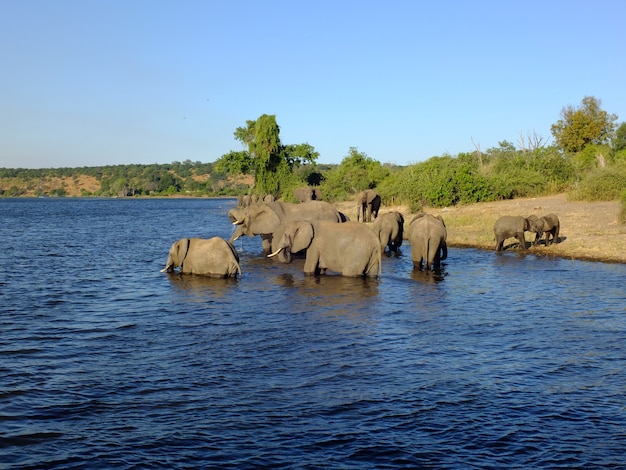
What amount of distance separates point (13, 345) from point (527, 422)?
8228 mm

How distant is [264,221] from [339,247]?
5.17 metres

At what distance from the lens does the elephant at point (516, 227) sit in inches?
869

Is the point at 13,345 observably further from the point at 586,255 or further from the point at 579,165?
the point at 579,165

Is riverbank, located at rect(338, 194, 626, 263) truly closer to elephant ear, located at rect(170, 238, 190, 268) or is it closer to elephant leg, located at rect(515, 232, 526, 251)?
elephant leg, located at rect(515, 232, 526, 251)

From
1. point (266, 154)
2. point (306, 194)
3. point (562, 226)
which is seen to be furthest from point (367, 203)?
point (266, 154)

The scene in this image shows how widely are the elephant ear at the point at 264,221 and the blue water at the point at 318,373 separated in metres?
4.17

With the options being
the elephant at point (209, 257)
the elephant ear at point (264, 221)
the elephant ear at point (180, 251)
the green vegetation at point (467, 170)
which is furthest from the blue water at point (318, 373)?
the green vegetation at point (467, 170)

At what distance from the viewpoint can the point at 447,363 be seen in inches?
400

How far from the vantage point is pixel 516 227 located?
22078 mm

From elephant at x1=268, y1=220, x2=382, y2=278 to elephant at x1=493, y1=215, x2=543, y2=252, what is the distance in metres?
6.72

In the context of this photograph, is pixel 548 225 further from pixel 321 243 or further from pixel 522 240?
pixel 321 243

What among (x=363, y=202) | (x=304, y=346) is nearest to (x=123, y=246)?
(x=363, y=202)

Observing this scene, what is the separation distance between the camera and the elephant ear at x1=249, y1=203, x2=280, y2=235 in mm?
21547


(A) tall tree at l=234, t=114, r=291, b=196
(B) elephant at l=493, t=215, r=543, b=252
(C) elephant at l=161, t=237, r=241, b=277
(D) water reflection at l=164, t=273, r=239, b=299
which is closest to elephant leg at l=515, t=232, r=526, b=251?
(B) elephant at l=493, t=215, r=543, b=252
